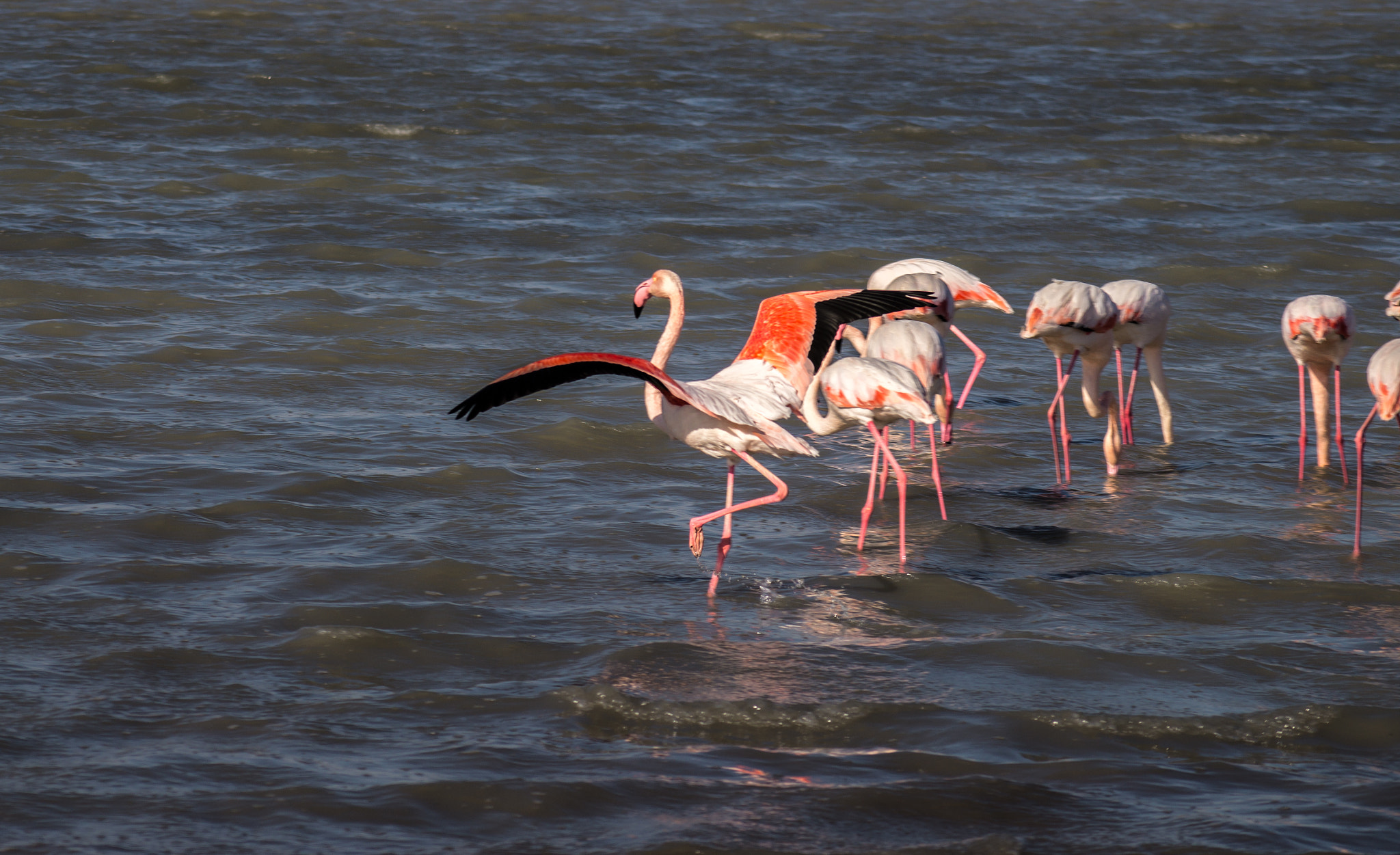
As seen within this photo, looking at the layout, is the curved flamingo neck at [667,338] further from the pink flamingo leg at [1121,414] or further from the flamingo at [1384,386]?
the flamingo at [1384,386]

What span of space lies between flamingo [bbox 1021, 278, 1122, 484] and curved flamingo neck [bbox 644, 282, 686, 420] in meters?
1.85

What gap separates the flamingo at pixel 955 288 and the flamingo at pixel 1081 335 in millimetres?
742

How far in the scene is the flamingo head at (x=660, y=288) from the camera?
22.9 feet

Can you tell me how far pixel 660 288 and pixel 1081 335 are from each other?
7.34 feet

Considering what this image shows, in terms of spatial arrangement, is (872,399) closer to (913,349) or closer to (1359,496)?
(913,349)

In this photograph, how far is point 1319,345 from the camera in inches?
301

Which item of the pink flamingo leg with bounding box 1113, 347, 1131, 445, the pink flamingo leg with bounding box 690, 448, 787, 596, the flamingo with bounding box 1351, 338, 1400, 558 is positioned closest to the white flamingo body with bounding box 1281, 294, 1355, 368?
the flamingo with bounding box 1351, 338, 1400, 558

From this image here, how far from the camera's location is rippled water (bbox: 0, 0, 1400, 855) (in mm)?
4625

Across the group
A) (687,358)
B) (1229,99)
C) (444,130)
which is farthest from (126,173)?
(1229,99)

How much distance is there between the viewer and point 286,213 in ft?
44.3

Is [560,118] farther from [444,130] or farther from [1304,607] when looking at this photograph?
[1304,607]

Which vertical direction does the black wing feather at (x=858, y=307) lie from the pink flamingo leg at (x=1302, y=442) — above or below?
above

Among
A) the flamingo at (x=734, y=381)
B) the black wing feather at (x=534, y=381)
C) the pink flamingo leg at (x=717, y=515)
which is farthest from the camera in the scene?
the pink flamingo leg at (x=717, y=515)

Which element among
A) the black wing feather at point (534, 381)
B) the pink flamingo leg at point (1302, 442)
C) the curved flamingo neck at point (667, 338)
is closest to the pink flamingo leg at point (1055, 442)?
the pink flamingo leg at point (1302, 442)
